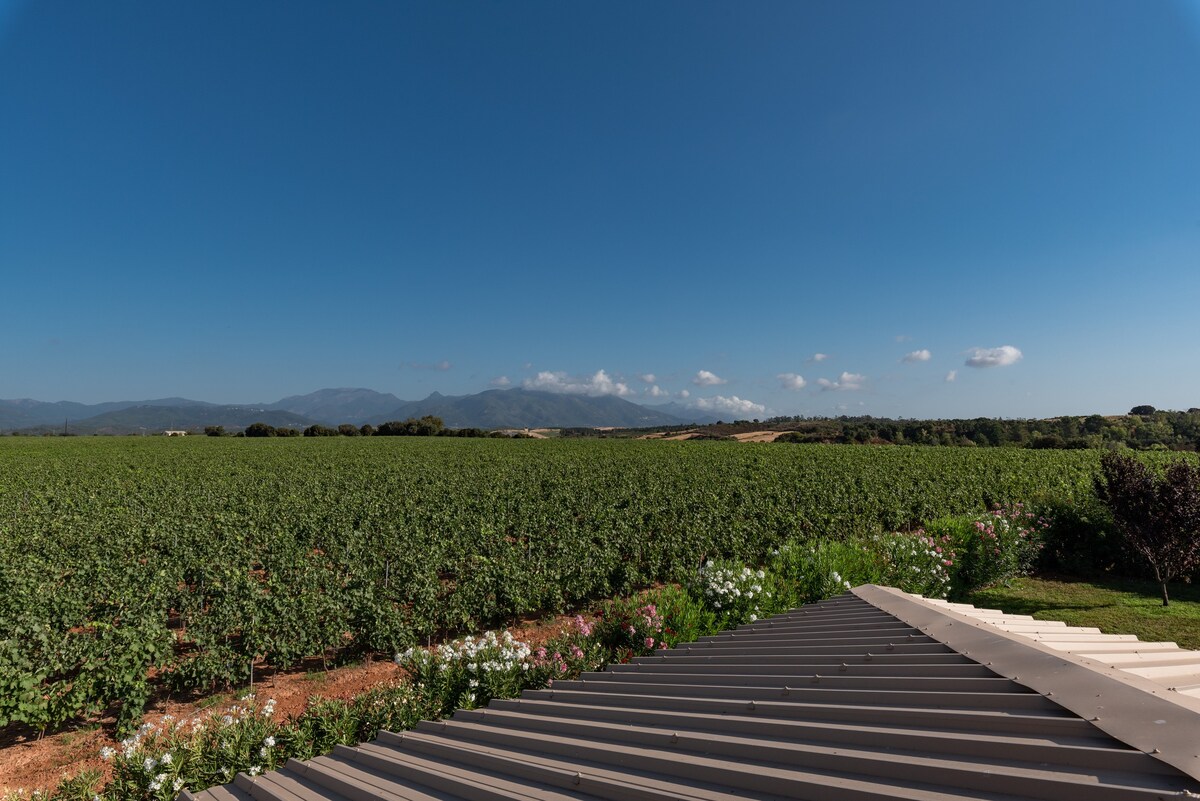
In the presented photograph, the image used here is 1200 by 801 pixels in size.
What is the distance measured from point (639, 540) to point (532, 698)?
32.7 feet

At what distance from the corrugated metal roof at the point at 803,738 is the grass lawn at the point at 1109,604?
9572mm

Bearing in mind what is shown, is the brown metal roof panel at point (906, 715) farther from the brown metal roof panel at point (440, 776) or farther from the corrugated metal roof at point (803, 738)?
the brown metal roof panel at point (440, 776)

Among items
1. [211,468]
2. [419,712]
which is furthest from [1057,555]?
[211,468]

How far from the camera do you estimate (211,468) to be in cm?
3431

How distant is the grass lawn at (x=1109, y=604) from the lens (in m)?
10.4

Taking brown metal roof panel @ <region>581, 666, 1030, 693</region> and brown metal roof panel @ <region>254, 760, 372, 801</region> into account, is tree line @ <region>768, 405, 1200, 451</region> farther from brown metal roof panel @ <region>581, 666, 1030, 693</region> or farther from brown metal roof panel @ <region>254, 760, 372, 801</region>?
brown metal roof panel @ <region>254, 760, 372, 801</region>

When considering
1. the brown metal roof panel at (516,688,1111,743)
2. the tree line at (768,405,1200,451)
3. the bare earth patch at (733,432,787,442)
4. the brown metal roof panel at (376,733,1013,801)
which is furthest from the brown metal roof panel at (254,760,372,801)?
the bare earth patch at (733,432,787,442)

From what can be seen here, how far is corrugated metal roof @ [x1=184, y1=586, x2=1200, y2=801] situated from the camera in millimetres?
2199

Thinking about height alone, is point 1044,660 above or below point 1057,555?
above

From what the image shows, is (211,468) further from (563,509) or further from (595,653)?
(595,653)

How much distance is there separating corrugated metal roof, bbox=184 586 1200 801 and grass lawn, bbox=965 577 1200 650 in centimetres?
957

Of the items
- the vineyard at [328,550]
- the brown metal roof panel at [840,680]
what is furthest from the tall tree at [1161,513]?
the brown metal roof panel at [840,680]

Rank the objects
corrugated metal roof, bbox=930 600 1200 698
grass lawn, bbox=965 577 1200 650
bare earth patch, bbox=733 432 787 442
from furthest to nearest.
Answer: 1. bare earth patch, bbox=733 432 787 442
2. grass lawn, bbox=965 577 1200 650
3. corrugated metal roof, bbox=930 600 1200 698

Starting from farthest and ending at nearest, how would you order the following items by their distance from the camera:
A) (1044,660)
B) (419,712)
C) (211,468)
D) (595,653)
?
(211,468)
(595,653)
(419,712)
(1044,660)
